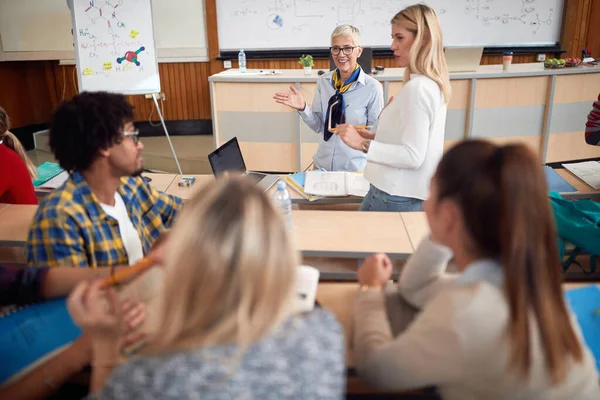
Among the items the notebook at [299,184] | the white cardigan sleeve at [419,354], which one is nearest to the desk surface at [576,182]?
the notebook at [299,184]

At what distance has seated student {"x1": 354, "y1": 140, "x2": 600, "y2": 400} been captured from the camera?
3.03 ft

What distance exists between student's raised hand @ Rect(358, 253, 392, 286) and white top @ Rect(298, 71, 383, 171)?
175cm

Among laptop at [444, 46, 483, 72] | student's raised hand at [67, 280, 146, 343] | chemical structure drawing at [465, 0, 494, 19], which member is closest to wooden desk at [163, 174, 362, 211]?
student's raised hand at [67, 280, 146, 343]

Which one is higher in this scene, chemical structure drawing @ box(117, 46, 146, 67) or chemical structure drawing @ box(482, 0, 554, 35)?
chemical structure drawing @ box(482, 0, 554, 35)

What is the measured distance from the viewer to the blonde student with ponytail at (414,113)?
1.99m

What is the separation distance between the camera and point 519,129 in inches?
198

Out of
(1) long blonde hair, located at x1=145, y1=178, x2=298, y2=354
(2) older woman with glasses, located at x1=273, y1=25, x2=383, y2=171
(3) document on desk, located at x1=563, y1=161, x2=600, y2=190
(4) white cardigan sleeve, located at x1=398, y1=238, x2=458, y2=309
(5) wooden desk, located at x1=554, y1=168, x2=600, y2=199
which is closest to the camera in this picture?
(1) long blonde hair, located at x1=145, y1=178, x2=298, y2=354

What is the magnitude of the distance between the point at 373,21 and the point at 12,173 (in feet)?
15.9

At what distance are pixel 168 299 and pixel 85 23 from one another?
13.2 feet

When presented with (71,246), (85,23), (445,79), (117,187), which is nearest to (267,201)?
(71,246)

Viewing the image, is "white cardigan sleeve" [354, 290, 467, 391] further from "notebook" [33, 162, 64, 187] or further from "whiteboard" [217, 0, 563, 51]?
"whiteboard" [217, 0, 563, 51]

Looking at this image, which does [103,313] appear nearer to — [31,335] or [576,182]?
[31,335]

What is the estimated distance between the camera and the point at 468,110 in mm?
4863

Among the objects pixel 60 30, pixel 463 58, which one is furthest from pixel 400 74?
pixel 60 30
